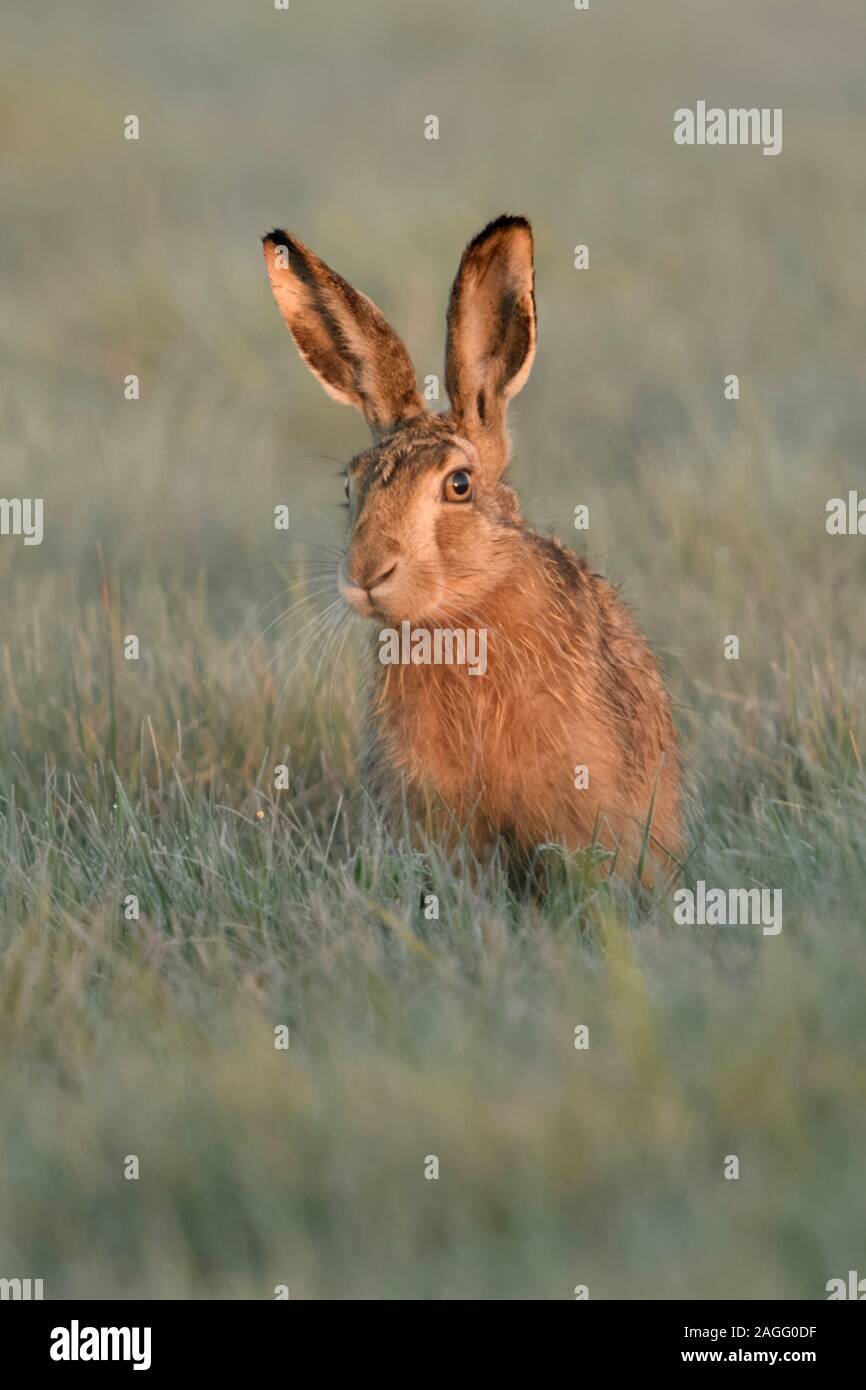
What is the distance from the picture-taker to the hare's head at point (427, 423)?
15.4ft

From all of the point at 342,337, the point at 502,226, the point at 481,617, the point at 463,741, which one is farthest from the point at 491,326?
the point at 463,741

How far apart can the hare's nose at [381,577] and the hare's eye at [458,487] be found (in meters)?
0.27

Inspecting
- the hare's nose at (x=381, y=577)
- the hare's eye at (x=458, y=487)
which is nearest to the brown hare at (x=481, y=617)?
the hare's eye at (x=458, y=487)

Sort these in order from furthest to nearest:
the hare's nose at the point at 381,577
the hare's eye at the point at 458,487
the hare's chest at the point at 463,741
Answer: the hare's chest at the point at 463,741 < the hare's eye at the point at 458,487 < the hare's nose at the point at 381,577

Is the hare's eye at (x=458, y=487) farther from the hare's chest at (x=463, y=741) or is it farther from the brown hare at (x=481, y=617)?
the hare's chest at (x=463, y=741)

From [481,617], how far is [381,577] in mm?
433

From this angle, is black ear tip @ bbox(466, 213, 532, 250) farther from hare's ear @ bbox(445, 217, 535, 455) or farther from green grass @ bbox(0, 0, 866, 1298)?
green grass @ bbox(0, 0, 866, 1298)

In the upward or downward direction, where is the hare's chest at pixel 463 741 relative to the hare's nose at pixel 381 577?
downward

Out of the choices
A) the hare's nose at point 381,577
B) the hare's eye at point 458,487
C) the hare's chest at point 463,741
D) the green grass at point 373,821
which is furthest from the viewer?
the hare's chest at point 463,741

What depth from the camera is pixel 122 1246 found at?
330cm

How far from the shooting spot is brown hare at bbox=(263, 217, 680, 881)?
15.9 feet

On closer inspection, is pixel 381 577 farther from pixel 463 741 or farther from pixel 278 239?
pixel 278 239

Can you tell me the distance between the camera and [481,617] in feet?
16.4

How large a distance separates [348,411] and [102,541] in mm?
2035
